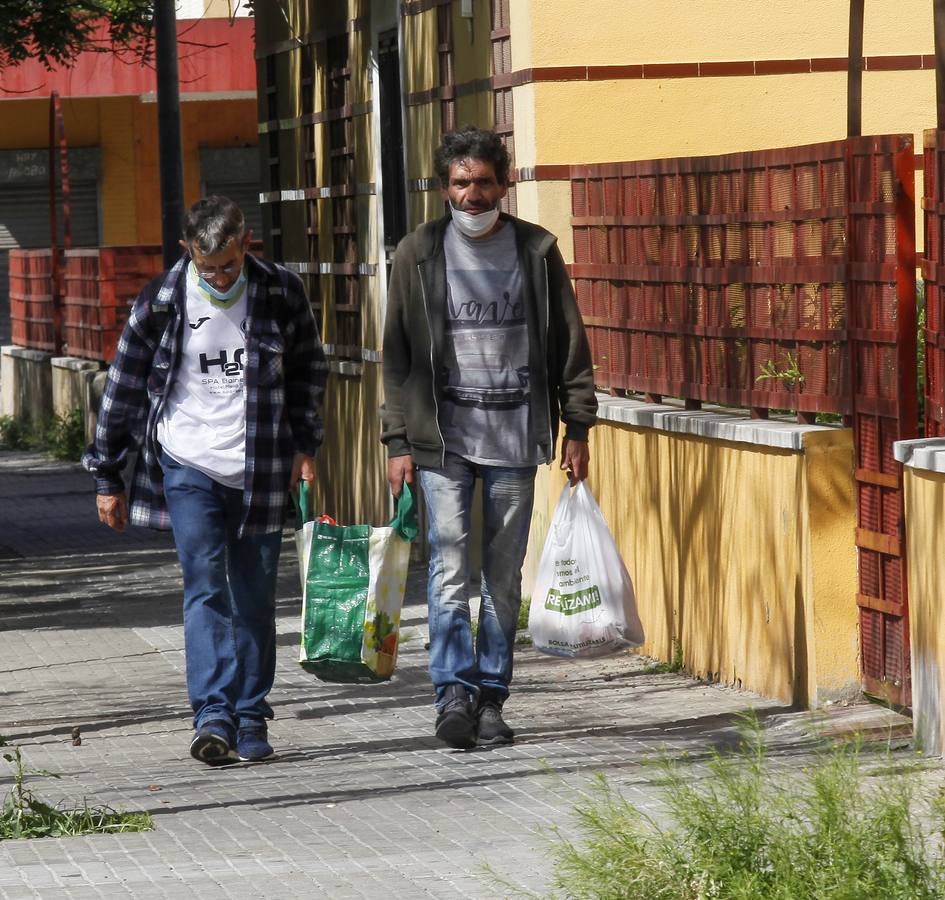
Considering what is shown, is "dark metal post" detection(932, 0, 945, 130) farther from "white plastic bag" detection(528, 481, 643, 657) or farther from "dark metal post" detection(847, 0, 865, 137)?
"white plastic bag" detection(528, 481, 643, 657)

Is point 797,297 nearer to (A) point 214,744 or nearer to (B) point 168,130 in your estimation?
(A) point 214,744

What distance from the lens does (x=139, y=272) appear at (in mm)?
22703

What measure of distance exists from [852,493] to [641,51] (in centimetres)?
346

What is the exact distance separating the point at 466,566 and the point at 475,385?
62 cm

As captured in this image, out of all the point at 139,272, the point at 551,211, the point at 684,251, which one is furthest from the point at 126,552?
the point at 139,272

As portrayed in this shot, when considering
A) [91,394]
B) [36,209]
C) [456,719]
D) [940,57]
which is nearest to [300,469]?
[456,719]

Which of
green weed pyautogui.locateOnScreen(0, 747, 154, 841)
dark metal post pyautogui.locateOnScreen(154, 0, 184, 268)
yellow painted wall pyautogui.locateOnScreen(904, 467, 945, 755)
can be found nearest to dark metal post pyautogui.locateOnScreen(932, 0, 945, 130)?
yellow painted wall pyautogui.locateOnScreen(904, 467, 945, 755)

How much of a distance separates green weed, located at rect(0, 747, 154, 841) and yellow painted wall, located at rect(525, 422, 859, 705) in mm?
2552

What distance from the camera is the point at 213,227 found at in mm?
7125

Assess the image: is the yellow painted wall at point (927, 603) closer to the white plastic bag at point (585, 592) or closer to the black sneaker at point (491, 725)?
the white plastic bag at point (585, 592)

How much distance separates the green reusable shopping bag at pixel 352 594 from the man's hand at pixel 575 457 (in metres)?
0.54

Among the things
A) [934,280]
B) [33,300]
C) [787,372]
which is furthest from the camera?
[33,300]

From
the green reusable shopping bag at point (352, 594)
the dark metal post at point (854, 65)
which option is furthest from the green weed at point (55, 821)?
the dark metal post at point (854, 65)

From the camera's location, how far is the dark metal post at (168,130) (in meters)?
16.9
